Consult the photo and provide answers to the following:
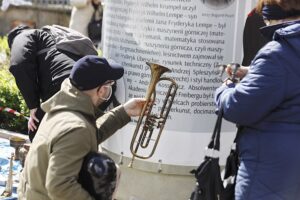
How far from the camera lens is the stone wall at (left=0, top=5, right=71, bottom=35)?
15180 millimetres

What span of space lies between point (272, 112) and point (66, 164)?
1.04 m

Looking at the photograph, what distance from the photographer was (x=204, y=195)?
3.27 metres

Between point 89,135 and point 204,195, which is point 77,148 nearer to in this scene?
point 89,135

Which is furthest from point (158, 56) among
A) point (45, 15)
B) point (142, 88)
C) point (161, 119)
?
point (45, 15)

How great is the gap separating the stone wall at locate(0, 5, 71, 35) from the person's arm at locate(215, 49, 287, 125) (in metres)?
12.4

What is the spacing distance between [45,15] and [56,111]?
41.2 feet

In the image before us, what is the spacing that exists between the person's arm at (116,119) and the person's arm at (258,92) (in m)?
0.92

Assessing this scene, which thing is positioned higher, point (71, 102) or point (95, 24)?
point (71, 102)

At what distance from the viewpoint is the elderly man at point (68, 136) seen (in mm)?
2996

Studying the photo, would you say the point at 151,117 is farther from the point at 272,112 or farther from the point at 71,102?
the point at 272,112

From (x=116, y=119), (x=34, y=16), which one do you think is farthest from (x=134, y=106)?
(x=34, y=16)

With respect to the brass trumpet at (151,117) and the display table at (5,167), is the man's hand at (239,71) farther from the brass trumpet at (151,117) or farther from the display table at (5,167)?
the display table at (5,167)

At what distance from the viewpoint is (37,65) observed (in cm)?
488

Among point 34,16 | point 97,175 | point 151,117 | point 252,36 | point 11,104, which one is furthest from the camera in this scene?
point 34,16
